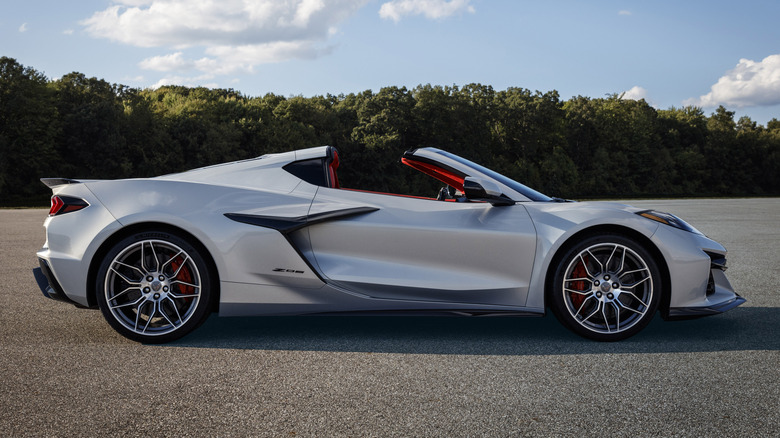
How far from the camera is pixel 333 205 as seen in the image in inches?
167

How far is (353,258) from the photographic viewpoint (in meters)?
4.20

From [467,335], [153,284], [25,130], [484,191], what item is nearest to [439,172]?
[484,191]

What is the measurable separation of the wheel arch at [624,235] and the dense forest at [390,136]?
146 feet

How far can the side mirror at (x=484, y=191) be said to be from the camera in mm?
4141

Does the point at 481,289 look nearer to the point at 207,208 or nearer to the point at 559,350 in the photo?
the point at 559,350

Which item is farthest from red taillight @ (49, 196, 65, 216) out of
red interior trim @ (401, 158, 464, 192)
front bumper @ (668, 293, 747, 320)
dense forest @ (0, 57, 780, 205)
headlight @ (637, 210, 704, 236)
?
dense forest @ (0, 57, 780, 205)

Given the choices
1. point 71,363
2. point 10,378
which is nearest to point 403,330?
point 71,363

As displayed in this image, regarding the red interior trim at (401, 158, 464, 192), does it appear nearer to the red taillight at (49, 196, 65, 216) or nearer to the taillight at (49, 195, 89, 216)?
the taillight at (49, 195, 89, 216)

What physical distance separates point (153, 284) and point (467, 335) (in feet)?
7.23

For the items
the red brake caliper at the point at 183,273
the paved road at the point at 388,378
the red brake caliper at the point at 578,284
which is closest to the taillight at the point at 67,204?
the red brake caliper at the point at 183,273

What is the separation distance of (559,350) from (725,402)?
3.70 ft

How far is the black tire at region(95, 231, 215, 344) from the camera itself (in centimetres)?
420

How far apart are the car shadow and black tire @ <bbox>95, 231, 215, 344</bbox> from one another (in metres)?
0.19

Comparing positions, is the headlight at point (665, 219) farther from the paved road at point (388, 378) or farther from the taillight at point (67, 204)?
the taillight at point (67, 204)
